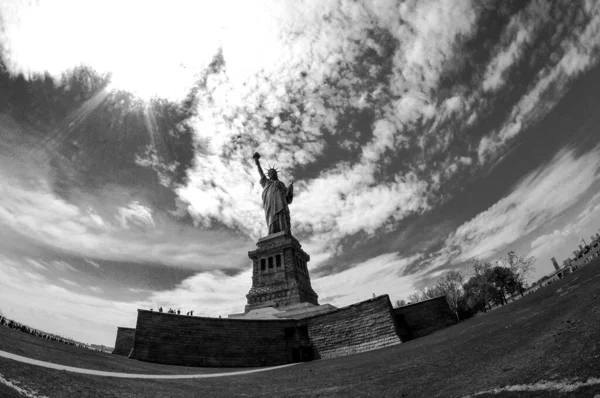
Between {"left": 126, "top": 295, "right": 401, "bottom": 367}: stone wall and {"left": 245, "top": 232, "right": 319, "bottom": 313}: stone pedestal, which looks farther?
{"left": 245, "top": 232, "right": 319, "bottom": 313}: stone pedestal

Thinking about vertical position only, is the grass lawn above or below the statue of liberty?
below

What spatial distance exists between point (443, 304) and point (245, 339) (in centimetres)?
1809

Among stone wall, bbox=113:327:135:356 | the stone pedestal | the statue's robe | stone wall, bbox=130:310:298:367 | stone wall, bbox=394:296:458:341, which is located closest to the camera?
stone wall, bbox=130:310:298:367

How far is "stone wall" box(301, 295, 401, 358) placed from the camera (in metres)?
24.0

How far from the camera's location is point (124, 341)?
2919cm

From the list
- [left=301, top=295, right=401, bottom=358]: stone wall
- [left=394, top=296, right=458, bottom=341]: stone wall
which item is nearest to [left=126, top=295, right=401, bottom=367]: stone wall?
[left=301, top=295, right=401, bottom=358]: stone wall

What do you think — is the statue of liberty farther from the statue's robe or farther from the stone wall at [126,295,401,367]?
the stone wall at [126,295,401,367]

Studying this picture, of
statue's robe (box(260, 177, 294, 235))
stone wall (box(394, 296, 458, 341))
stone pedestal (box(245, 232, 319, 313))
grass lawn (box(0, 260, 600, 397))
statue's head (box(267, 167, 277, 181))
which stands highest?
statue's head (box(267, 167, 277, 181))

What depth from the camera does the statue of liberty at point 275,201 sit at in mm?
48562

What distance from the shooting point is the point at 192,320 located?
84.2 feet

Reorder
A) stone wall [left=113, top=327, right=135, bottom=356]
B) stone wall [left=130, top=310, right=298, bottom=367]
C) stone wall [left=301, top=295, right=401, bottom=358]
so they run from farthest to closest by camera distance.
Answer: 1. stone wall [left=113, top=327, right=135, bottom=356]
2. stone wall [left=301, top=295, right=401, bottom=358]
3. stone wall [left=130, top=310, right=298, bottom=367]

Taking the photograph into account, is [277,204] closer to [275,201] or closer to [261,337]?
[275,201]

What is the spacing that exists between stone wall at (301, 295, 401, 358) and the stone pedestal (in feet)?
40.1

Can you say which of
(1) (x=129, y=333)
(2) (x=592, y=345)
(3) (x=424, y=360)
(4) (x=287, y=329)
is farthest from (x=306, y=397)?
(1) (x=129, y=333)
